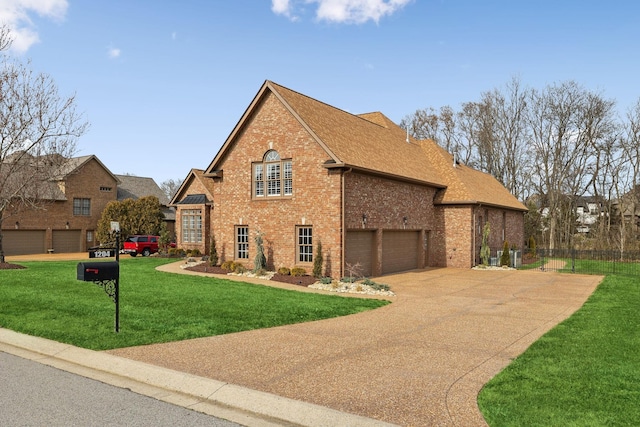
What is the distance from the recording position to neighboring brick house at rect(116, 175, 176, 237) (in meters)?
48.5

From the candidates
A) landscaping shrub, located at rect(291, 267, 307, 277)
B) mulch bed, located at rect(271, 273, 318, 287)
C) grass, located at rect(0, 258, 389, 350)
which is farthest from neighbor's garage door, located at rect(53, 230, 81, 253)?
landscaping shrub, located at rect(291, 267, 307, 277)

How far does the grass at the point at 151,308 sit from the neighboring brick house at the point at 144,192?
97.0 feet

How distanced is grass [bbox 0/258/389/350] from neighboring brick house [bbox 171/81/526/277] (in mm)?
4387

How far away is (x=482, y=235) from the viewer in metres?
29.9

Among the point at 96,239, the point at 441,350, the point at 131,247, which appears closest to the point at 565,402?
the point at 441,350

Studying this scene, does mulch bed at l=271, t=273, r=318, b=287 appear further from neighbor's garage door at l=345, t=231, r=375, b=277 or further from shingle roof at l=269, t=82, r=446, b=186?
shingle roof at l=269, t=82, r=446, b=186

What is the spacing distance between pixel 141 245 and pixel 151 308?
87.0 feet

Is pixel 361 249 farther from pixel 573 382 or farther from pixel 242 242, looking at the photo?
pixel 573 382

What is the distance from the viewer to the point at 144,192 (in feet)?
168

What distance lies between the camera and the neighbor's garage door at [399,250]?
24.4 m

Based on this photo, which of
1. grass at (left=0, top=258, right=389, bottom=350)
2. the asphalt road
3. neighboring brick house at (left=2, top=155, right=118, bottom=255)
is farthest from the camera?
neighboring brick house at (left=2, top=155, right=118, bottom=255)

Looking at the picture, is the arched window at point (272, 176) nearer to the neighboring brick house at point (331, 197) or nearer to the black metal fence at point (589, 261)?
the neighboring brick house at point (331, 197)

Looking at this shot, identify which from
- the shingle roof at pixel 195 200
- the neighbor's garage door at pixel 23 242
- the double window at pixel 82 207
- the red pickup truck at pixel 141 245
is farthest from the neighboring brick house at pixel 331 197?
the double window at pixel 82 207

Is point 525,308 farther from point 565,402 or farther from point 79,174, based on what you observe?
point 79,174
